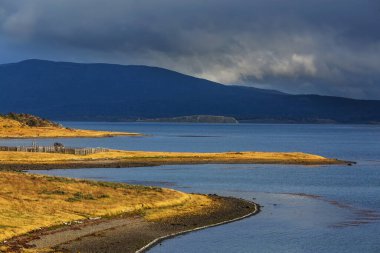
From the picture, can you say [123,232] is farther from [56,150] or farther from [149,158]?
[56,150]

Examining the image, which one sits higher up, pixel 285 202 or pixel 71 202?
pixel 71 202

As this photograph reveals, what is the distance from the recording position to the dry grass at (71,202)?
50.6 meters

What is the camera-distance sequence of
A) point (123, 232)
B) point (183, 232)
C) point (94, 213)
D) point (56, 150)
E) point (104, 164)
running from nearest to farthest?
point (123, 232) < point (183, 232) < point (94, 213) < point (104, 164) < point (56, 150)

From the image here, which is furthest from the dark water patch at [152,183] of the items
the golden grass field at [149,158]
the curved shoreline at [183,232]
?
the golden grass field at [149,158]

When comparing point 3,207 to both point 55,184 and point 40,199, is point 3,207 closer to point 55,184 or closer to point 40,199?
point 40,199

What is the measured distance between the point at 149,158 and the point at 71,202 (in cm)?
7386

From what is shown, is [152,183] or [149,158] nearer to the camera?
[152,183]

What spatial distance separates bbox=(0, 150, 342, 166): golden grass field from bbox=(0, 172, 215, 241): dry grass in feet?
159

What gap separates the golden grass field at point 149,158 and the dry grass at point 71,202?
48.6 meters

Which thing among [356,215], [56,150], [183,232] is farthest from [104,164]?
[183,232]

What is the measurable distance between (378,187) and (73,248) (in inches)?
2233

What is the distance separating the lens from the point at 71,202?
195ft

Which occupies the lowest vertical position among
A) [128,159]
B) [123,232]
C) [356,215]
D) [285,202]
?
[123,232]

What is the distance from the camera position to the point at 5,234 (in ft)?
144
